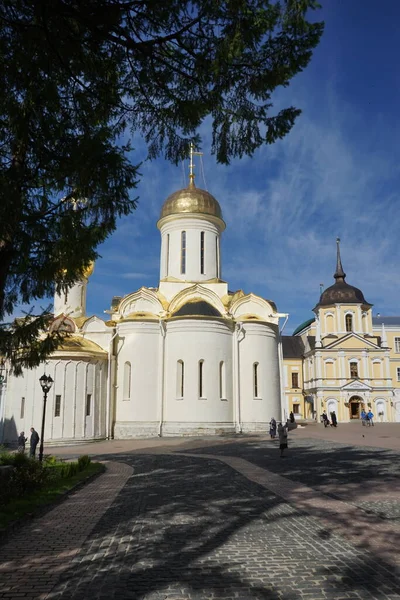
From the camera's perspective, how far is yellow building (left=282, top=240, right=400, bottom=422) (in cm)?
4925

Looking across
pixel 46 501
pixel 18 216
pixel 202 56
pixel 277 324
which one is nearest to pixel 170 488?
pixel 46 501

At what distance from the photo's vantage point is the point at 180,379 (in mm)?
28484

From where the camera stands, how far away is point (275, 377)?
3056cm

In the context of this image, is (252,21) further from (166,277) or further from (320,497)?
(166,277)

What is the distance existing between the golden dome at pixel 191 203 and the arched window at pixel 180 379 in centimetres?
1050

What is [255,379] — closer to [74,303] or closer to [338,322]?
[74,303]

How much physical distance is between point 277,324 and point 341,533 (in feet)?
81.5

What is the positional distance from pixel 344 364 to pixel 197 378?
88.0 feet

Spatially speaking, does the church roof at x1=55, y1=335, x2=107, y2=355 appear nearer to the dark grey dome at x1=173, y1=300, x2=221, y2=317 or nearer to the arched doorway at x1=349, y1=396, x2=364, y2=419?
the dark grey dome at x1=173, y1=300, x2=221, y2=317

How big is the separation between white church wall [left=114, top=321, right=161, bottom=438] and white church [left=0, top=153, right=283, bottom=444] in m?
0.06

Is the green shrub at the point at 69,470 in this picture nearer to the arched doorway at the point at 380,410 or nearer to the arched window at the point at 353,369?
the arched doorway at the point at 380,410

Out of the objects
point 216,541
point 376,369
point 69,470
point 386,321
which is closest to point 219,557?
point 216,541

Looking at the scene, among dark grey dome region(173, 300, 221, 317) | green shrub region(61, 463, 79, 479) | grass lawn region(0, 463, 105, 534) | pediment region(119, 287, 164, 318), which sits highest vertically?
pediment region(119, 287, 164, 318)

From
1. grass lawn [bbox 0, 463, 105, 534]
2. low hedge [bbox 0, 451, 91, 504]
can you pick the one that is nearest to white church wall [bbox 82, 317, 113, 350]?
low hedge [bbox 0, 451, 91, 504]
